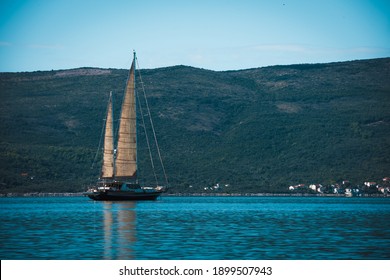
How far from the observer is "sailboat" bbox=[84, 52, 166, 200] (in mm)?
97500

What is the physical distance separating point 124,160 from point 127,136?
288cm

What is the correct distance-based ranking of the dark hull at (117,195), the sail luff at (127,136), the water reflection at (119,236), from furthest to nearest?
the dark hull at (117,195)
the sail luff at (127,136)
the water reflection at (119,236)

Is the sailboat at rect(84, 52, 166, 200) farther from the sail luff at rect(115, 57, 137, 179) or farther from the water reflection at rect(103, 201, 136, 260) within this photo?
the water reflection at rect(103, 201, 136, 260)

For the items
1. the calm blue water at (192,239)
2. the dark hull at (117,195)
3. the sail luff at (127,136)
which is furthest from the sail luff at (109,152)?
the calm blue water at (192,239)

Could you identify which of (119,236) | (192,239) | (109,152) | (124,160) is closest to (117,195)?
(124,160)

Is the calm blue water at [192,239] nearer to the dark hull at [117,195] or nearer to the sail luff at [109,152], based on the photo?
the dark hull at [117,195]

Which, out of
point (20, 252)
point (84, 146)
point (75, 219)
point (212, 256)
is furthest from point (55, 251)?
point (84, 146)

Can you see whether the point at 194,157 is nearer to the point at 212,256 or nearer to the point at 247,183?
the point at 247,183

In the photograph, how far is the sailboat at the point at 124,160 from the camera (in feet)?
320

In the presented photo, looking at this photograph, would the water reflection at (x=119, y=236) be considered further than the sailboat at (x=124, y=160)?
No

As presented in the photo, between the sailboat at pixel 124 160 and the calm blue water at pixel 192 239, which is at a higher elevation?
the sailboat at pixel 124 160

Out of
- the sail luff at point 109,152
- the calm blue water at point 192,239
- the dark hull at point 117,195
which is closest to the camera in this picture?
the calm blue water at point 192,239

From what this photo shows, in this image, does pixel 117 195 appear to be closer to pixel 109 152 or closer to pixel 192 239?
pixel 109 152

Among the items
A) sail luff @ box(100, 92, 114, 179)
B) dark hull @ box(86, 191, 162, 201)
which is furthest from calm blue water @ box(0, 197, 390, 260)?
sail luff @ box(100, 92, 114, 179)
